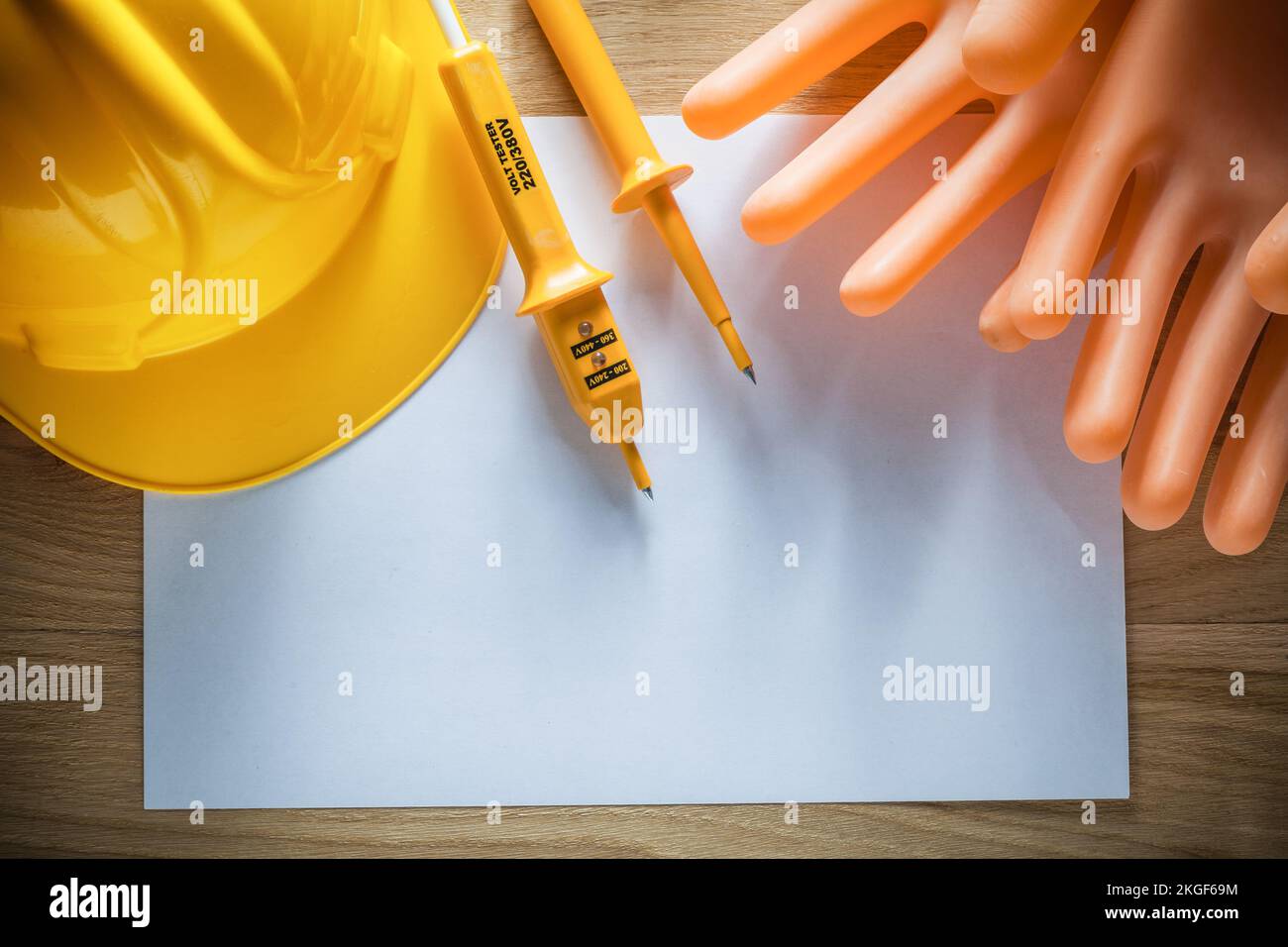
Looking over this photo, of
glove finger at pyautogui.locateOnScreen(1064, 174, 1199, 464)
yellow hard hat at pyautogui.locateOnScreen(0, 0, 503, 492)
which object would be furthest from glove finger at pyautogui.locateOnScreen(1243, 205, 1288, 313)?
yellow hard hat at pyautogui.locateOnScreen(0, 0, 503, 492)

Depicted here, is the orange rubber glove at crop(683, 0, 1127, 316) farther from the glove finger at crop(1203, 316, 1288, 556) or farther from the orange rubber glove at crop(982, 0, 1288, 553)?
the glove finger at crop(1203, 316, 1288, 556)

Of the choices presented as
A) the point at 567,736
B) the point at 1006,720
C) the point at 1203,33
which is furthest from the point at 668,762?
the point at 1203,33

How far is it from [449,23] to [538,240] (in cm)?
12

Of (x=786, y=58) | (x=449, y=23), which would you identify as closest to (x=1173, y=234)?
(x=786, y=58)

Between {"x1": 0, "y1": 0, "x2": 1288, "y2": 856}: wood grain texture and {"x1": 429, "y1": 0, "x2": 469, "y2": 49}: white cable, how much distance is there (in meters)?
0.03

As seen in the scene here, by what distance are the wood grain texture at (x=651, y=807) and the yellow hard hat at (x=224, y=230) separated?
47 mm

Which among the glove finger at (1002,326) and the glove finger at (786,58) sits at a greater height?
the glove finger at (786,58)

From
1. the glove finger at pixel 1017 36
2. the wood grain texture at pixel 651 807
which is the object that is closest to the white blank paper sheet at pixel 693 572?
the wood grain texture at pixel 651 807

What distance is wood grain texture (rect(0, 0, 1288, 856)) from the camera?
47 centimetres

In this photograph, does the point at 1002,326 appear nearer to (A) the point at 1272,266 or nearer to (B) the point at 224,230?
(A) the point at 1272,266

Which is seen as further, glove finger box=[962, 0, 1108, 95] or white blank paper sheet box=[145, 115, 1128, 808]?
white blank paper sheet box=[145, 115, 1128, 808]

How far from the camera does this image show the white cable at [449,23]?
447 mm

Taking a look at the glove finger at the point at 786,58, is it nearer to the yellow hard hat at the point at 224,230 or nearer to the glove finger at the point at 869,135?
the glove finger at the point at 869,135

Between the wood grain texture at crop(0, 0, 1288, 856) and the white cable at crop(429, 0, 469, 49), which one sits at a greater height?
the white cable at crop(429, 0, 469, 49)
